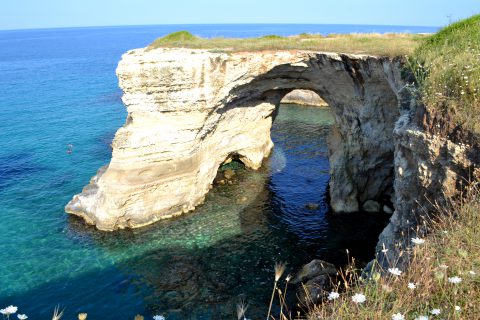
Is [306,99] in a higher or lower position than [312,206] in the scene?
higher

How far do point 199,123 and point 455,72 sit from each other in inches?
Answer: 573

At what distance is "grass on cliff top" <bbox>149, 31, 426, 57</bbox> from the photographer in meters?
21.0

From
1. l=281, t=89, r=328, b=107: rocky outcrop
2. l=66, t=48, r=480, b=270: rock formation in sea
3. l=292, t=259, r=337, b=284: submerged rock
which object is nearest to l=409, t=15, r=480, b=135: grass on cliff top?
l=66, t=48, r=480, b=270: rock formation in sea

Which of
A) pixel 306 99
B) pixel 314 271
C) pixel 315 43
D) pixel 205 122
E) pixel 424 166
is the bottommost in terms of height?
pixel 314 271

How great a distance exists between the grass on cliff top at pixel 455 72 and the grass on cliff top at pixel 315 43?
280 centimetres

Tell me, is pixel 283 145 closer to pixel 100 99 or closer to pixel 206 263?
pixel 206 263

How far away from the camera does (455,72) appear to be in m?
12.7

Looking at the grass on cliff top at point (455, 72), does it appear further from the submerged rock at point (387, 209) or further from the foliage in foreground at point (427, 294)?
the submerged rock at point (387, 209)

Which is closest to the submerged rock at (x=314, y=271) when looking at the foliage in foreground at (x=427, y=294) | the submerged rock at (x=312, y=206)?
the submerged rock at (x=312, y=206)

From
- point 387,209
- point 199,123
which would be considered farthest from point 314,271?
point 199,123

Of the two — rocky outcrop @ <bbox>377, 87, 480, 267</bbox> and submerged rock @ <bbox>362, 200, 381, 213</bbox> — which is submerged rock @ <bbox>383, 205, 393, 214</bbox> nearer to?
submerged rock @ <bbox>362, 200, 381, 213</bbox>

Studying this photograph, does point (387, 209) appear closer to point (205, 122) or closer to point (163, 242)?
point (205, 122)

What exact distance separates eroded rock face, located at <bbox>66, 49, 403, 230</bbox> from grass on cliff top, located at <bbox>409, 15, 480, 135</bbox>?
375 cm

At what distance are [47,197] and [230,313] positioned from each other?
17.3 m
